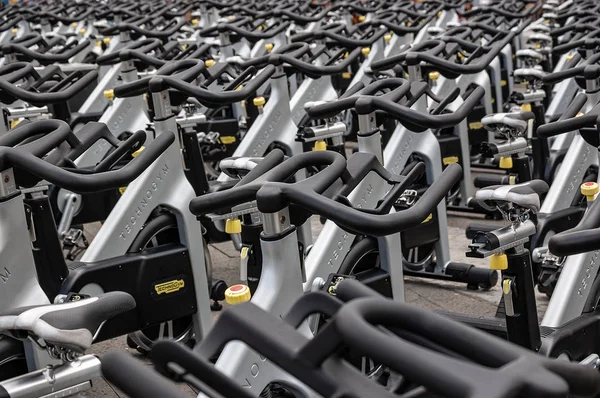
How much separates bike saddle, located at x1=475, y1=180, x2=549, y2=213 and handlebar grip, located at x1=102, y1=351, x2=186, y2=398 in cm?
220

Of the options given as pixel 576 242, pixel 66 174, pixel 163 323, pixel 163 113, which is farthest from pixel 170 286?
pixel 576 242

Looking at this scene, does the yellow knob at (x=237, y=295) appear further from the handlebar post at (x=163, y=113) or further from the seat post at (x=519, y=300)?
the handlebar post at (x=163, y=113)

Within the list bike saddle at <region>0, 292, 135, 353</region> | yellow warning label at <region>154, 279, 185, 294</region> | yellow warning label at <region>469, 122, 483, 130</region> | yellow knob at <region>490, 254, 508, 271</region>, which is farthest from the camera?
yellow warning label at <region>469, 122, 483, 130</region>

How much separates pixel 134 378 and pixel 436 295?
386cm

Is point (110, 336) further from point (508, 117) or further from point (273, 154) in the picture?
point (508, 117)

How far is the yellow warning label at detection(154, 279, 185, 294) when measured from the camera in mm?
3990

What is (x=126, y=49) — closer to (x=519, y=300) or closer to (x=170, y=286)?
(x=170, y=286)

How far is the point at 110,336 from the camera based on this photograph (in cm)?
382

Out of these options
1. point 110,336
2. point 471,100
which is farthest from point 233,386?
point 471,100

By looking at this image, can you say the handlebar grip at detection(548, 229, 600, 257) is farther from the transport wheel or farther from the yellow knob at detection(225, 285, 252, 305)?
the transport wheel

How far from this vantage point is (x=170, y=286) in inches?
158

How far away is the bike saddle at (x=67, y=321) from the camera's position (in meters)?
2.35

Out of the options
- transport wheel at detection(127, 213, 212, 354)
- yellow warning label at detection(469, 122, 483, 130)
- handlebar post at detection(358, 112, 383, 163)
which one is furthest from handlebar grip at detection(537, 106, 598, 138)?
yellow warning label at detection(469, 122, 483, 130)

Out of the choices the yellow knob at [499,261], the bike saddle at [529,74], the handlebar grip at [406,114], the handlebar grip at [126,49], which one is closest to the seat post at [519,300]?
the yellow knob at [499,261]
